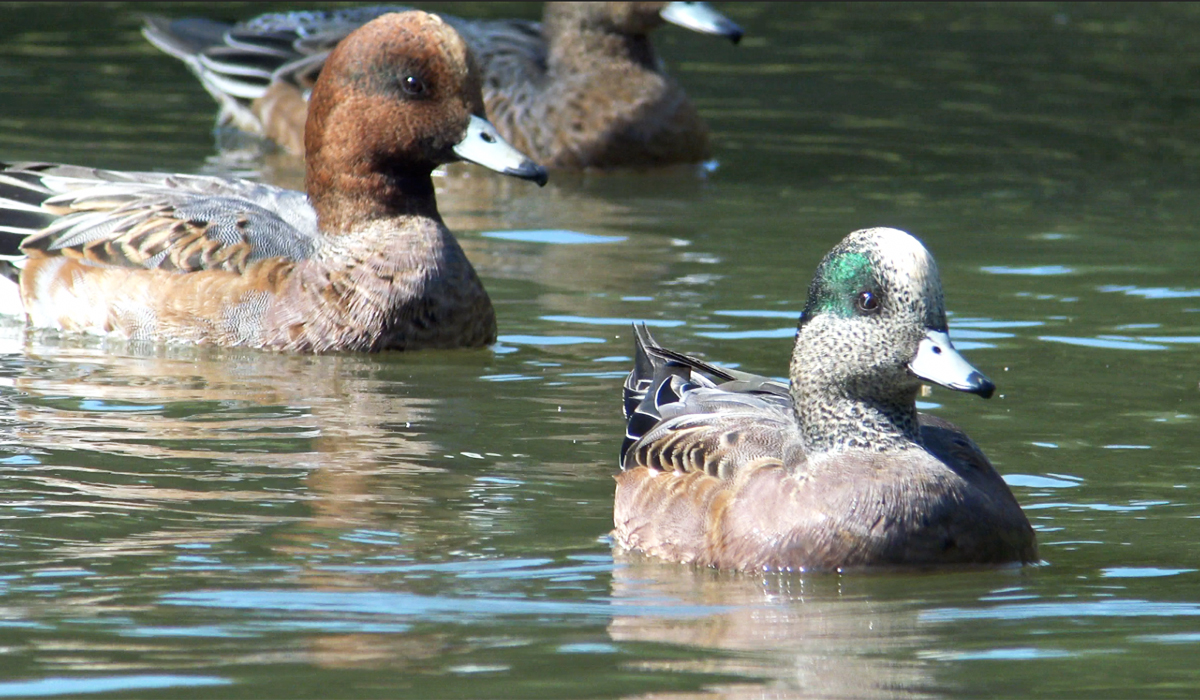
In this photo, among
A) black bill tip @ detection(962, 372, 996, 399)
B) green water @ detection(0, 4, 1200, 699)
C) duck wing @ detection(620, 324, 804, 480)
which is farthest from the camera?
duck wing @ detection(620, 324, 804, 480)

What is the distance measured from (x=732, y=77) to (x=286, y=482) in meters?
11.1

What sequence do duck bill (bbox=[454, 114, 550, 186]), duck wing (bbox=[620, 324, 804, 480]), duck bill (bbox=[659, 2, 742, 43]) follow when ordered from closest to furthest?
1. duck wing (bbox=[620, 324, 804, 480])
2. duck bill (bbox=[454, 114, 550, 186])
3. duck bill (bbox=[659, 2, 742, 43])

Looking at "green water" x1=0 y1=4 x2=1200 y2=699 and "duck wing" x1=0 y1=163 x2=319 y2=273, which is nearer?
"green water" x1=0 y1=4 x2=1200 y2=699

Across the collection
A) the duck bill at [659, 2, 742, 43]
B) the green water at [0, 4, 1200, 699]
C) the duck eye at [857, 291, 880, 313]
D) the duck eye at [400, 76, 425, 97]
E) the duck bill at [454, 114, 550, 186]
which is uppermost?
the duck bill at [659, 2, 742, 43]

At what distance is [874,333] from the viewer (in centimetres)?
614

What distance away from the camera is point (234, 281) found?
9398 millimetres

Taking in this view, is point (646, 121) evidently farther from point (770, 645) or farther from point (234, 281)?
point (770, 645)

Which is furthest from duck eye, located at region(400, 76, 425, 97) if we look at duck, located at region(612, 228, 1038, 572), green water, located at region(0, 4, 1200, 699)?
duck, located at region(612, 228, 1038, 572)

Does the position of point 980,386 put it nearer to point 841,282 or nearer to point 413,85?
point 841,282

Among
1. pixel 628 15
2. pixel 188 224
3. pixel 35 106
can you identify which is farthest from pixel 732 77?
pixel 188 224

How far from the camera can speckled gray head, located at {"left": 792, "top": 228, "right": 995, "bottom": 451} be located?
6102mm

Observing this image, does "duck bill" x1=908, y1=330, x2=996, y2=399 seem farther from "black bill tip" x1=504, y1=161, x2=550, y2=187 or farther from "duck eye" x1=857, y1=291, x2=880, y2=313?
"black bill tip" x1=504, y1=161, x2=550, y2=187

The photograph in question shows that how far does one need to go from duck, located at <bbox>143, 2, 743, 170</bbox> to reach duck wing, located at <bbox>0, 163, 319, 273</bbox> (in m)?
4.32

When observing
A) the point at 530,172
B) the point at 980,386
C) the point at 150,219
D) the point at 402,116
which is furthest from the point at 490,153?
the point at 980,386
